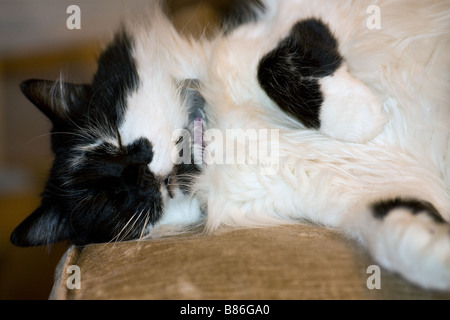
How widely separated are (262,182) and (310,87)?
1.04 feet

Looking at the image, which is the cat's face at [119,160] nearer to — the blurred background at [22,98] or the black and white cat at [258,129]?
the black and white cat at [258,129]

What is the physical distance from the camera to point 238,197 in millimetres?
1181

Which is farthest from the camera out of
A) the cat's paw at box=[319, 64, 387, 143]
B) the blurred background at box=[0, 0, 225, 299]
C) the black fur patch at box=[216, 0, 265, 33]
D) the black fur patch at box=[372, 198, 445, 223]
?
the blurred background at box=[0, 0, 225, 299]

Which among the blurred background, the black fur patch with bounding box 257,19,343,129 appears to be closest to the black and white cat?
the black fur patch with bounding box 257,19,343,129

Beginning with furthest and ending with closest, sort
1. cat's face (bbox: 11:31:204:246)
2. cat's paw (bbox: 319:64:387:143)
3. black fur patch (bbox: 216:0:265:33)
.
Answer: black fur patch (bbox: 216:0:265:33) < cat's face (bbox: 11:31:204:246) < cat's paw (bbox: 319:64:387:143)

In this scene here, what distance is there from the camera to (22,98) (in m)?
2.82

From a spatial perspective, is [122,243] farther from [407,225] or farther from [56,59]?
[56,59]

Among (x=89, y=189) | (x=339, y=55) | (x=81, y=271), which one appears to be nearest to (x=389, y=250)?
(x=339, y=55)

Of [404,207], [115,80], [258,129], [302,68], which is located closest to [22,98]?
[115,80]

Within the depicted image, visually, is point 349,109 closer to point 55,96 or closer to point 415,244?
point 415,244

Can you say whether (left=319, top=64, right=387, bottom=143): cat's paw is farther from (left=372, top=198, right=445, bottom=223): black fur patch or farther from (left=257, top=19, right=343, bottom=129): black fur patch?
(left=372, top=198, right=445, bottom=223): black fur patch

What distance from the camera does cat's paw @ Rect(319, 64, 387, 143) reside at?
3.35 ft

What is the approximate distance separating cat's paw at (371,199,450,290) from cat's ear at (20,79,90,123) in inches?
43.3

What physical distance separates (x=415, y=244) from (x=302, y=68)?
577 millimetres
